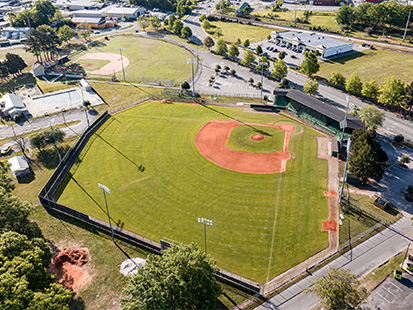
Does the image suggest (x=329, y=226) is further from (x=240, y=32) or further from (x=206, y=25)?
(x=206, y=25)

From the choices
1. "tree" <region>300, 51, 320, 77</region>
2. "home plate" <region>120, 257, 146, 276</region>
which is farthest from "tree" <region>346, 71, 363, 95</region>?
"home plate" <region>120, 257, 146, 276</region>

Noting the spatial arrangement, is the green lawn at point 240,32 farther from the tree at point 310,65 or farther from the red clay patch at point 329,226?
the red clay patch at point 329,226

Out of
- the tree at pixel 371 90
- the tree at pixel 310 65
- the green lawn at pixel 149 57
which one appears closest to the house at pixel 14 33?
the green lawn at pixel 149 57

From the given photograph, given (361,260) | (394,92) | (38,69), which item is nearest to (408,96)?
(394,92)

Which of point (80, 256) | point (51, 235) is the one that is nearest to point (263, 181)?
point (80, 256)

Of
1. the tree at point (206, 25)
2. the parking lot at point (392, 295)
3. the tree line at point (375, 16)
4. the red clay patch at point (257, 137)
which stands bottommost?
the parking lot at point (392, 295)

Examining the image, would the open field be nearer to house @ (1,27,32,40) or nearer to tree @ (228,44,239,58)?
tree @ (228,44,239,58)

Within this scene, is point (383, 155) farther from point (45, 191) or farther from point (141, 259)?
point (45, 191)
